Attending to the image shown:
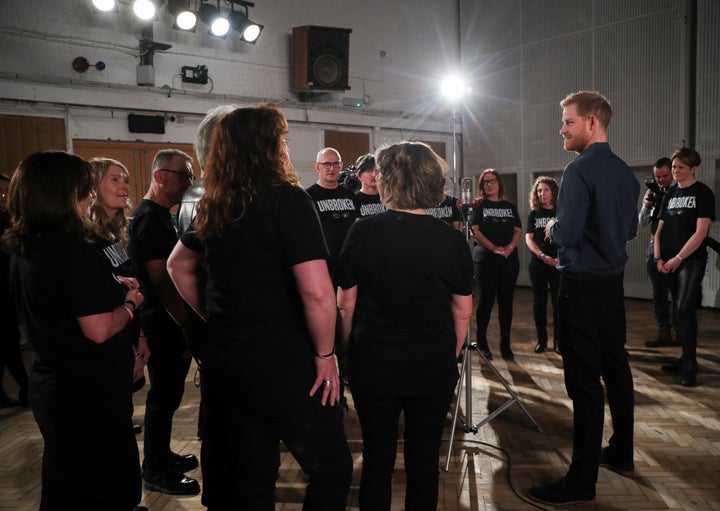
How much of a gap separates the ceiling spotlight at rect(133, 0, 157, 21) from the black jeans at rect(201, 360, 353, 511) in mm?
6162

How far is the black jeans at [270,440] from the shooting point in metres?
1.57

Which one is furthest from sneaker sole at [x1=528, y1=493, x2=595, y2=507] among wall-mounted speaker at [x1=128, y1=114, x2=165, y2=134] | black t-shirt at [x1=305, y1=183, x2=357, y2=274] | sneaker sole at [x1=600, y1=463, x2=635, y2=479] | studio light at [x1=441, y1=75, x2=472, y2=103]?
studio light at [x1=441, y1=75, x2=472, y2=103]

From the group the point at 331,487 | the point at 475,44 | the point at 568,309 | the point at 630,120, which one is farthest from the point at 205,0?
the point at 331,487

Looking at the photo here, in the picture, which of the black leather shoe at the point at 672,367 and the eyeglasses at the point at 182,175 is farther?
the black leather shoe at the point at 672,367

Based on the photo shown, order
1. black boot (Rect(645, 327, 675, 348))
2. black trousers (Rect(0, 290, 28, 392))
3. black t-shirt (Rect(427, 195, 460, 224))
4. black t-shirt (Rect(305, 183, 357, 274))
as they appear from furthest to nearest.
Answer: black boot (Rect(645, 327, 675, 348)) → black t-shirt (Rect(427, 195, 460, 224)) → black t-shirt (Rect(305, 183, 357, 274)) → black trousers (Rect(0, 290, 28, 392))

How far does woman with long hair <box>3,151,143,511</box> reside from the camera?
166 centimetres

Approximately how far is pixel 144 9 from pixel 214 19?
0.99 metres

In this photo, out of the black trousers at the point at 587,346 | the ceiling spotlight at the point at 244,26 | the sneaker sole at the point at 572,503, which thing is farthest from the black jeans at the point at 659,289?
the ceiling spotlight at the point at 244,26

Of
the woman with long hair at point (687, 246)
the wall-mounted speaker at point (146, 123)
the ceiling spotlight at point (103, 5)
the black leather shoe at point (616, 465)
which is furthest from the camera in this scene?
the wall-mounted speaker at point (146, 123)

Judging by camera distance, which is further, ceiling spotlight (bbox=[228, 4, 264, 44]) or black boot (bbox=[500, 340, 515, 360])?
ceiling spotlight (bbox=[228, 4, 264, 44])

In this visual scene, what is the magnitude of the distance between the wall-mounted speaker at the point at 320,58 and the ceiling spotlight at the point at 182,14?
1589 millimetres

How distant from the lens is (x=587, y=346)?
97.5 inches

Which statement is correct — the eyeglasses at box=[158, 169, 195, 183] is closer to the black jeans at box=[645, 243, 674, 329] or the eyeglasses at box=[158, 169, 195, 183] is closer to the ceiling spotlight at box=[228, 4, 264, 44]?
the black jeans at box=[645, 243, 674, 329]

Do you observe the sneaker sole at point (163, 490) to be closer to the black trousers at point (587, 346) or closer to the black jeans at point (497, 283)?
the black trousers at point (587, 346)
